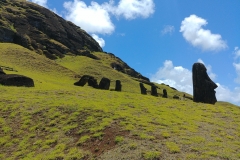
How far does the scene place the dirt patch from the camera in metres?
15.8

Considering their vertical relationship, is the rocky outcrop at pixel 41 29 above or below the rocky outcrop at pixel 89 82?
above

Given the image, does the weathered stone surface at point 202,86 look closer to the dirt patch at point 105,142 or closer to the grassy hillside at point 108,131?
the grassy hillside at point 108,131

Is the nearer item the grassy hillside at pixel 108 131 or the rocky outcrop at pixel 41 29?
the grassy hillside at pixel 108 131

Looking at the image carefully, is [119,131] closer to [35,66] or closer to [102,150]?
[102,150]

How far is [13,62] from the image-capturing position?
3017 inches

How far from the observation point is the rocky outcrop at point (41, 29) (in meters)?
139

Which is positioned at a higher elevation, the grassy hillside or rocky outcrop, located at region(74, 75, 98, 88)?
rocky outcrop, located at region(74, 75, 98, 88)

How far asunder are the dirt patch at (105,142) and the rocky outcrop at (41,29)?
108 metres

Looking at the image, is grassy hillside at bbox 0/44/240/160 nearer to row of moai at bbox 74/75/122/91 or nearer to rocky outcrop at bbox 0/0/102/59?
row of moai at bbox 74/75/122/91

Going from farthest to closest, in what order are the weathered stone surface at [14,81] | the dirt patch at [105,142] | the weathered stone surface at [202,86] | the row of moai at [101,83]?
the row of moai at [101,83], the weathered stone surface at [202,86], the weathered stone surface at [14,81], the dirt patch at [105,142]

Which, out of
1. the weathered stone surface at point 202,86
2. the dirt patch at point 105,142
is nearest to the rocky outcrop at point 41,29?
the weathered stone surface at point 202,86

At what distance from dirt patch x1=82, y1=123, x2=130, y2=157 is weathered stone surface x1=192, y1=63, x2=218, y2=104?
25.2m

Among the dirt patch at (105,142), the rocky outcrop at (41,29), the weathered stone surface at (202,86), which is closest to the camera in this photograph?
the dirt patch at (105,142)

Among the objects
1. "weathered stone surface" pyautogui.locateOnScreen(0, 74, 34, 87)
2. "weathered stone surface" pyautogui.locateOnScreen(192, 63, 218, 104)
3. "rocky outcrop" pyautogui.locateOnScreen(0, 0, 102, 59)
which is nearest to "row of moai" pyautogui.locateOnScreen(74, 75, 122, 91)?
"weathered stone surface" pyautogui.locateOnScreen(0, 74, 34, 87)
